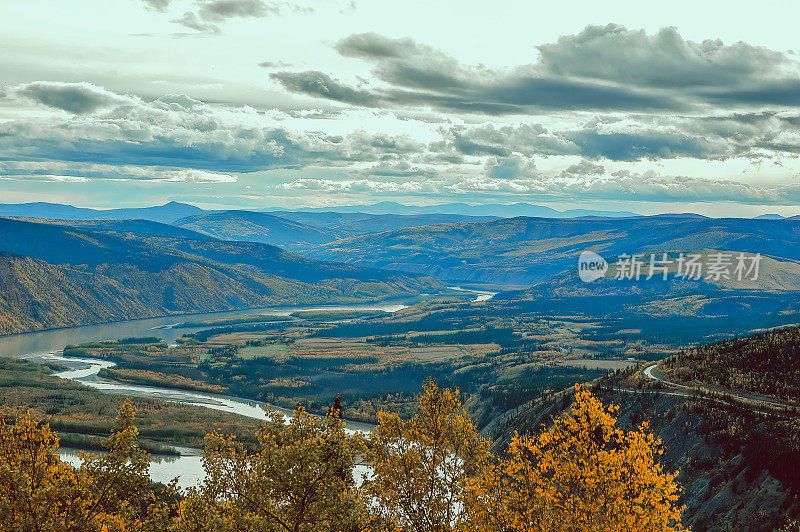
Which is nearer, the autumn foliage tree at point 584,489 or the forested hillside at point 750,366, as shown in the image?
the autumn foliage tree at point 584,489

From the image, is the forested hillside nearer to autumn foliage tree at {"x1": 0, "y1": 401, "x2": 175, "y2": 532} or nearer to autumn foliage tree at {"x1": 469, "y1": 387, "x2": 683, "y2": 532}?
autumn foliage tree at {"x1": 469, "y1": 387, "x2": 683, "y2": 532}

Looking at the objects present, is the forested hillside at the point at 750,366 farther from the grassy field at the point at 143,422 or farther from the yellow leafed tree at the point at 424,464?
the grassy field at the point at 143,422

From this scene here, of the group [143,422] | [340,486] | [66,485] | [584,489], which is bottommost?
[143,422]

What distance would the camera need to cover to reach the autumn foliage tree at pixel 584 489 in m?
31.3

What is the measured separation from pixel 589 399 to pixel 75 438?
157 metres

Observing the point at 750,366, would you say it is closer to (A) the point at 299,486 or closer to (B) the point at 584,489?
(B) the point at 584,489

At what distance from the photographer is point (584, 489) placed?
1296 inches

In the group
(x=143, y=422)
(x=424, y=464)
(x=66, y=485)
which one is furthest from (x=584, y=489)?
(x=143, y=422)

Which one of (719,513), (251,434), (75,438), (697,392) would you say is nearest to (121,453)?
(719,513)

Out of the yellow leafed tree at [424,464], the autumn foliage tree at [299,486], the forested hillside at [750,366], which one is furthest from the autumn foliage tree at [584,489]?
the forested hillside at [750,366]

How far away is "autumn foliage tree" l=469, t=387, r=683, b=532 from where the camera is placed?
103 feet

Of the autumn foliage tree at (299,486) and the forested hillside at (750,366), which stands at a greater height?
the autumn foliage tree at (299,486)

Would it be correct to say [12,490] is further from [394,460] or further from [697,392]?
[697,392]

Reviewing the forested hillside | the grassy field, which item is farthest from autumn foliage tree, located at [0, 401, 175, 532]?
the grassy field
